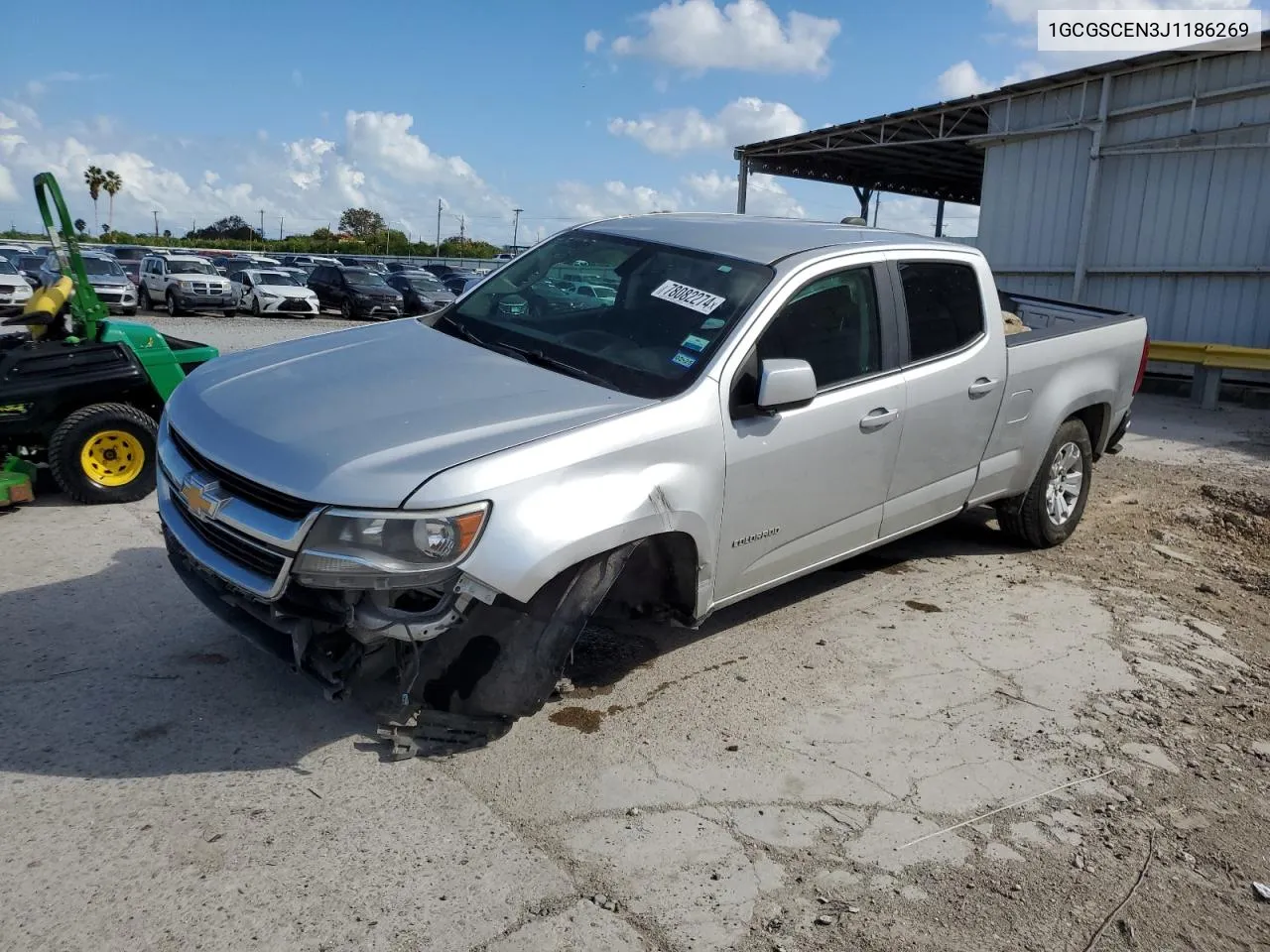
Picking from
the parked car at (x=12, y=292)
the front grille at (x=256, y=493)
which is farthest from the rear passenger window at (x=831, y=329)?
the parked car at (x=12, y=292)

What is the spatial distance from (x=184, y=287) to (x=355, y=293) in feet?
15.9

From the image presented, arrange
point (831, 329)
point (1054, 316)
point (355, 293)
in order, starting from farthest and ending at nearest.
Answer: point (355, 293), point (1054, 316), point (831, 329)

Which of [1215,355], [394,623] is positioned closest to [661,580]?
[394,623]

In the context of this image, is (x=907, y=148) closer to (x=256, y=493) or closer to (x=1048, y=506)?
(x=1048, y=506)

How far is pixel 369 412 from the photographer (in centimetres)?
356

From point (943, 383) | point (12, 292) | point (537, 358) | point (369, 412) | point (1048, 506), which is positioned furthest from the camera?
point (12, 292)

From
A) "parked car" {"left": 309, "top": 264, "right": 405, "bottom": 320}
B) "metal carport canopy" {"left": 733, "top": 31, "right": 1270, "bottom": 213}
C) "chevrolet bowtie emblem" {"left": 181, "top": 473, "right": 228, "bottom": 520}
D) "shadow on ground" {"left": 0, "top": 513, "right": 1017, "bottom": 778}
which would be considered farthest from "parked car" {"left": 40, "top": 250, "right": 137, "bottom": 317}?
"chevrolet bowtie emblem" {"left": 181, "top": 473, "right": 228, "bottom": 520}

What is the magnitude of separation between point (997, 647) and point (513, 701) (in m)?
2.63

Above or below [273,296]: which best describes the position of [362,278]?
above

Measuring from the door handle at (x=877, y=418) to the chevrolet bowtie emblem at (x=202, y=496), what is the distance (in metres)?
2.68

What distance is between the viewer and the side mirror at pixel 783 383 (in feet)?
12.8

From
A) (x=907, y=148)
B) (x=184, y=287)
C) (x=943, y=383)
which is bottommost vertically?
(x=184, y=287)

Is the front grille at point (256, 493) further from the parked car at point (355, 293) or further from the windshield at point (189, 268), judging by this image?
the parked car at point (355, 293)

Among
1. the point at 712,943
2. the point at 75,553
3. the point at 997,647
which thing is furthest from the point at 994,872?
the point at 75,553
